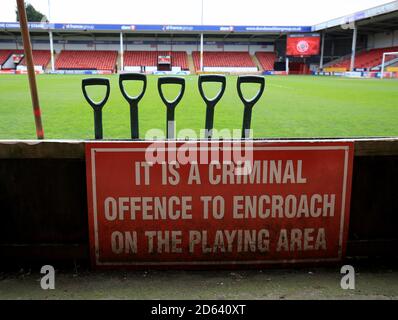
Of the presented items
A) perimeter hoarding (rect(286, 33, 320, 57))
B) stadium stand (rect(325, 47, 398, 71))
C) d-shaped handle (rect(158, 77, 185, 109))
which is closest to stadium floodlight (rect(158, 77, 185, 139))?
d-shaped handle (rect(158, 77, 185, 109))

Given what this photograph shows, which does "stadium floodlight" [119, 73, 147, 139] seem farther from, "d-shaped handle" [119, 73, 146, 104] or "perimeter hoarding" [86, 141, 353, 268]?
"perimeter hoarding" [86, 141, 353, 268]

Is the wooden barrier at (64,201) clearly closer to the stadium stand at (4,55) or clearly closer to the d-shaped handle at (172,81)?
the d-shaped handle at (172,81)

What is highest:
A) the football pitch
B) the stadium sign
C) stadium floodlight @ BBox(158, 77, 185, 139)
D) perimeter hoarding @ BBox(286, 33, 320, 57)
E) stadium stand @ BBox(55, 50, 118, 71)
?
the stadium sign

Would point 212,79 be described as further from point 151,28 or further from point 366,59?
point 151,28

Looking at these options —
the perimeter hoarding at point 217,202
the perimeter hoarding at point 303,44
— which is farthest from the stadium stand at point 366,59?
the perimeter hoarding at point 217,202

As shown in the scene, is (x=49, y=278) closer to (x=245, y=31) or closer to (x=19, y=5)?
(x=19, y=5)

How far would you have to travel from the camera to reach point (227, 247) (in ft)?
8.02

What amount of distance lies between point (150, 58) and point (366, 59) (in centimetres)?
2615

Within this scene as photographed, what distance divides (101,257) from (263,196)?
3.49 feet

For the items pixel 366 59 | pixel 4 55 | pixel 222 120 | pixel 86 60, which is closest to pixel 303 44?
pixel 366 59

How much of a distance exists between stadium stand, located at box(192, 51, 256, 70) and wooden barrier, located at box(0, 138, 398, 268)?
4721 centimetres

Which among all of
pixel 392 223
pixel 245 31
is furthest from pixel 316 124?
pixel 245 31

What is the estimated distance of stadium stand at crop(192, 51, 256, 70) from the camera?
1965 inches

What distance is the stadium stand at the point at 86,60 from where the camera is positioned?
47.7 metres
